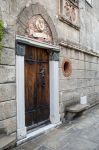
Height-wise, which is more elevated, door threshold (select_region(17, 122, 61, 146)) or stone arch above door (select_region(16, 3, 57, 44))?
stone arch above door (select_region(16, 3, 57, 44))

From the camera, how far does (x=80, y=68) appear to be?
28.0 ft

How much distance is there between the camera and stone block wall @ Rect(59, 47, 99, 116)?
7.12 metres

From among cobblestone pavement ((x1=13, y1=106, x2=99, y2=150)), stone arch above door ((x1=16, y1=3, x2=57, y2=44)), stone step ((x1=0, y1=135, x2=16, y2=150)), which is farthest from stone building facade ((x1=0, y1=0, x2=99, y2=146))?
cobblestone pavement ((x1=13, y1=106, x2=99, y2=150))

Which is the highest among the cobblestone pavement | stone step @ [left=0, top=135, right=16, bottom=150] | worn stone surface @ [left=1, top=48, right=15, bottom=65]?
worn stone surface @ [left=1, top=48, right=15, bottom=65]

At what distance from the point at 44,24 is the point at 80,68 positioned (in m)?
3.09

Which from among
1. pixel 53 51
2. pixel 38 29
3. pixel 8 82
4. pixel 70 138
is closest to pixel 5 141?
pixel 8 82

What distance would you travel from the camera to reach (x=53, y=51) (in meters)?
6.46

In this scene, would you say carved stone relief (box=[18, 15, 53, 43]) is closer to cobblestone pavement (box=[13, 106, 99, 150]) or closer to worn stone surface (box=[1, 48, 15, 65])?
worn stone surface (box=[1, 48, 15, 65])

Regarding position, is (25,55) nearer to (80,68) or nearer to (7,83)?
(7,83)

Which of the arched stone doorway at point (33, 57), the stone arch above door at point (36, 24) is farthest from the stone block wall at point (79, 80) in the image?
the stone arch above door at point (36, 24)

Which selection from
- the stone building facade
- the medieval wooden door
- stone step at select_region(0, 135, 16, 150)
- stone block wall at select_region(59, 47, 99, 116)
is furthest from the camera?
stone block wall at select_region(59, 47, 99, 116)

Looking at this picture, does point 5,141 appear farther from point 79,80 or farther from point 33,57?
point 79,80

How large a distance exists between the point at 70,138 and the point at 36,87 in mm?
1651

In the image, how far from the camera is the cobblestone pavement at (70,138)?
495 centimetres
